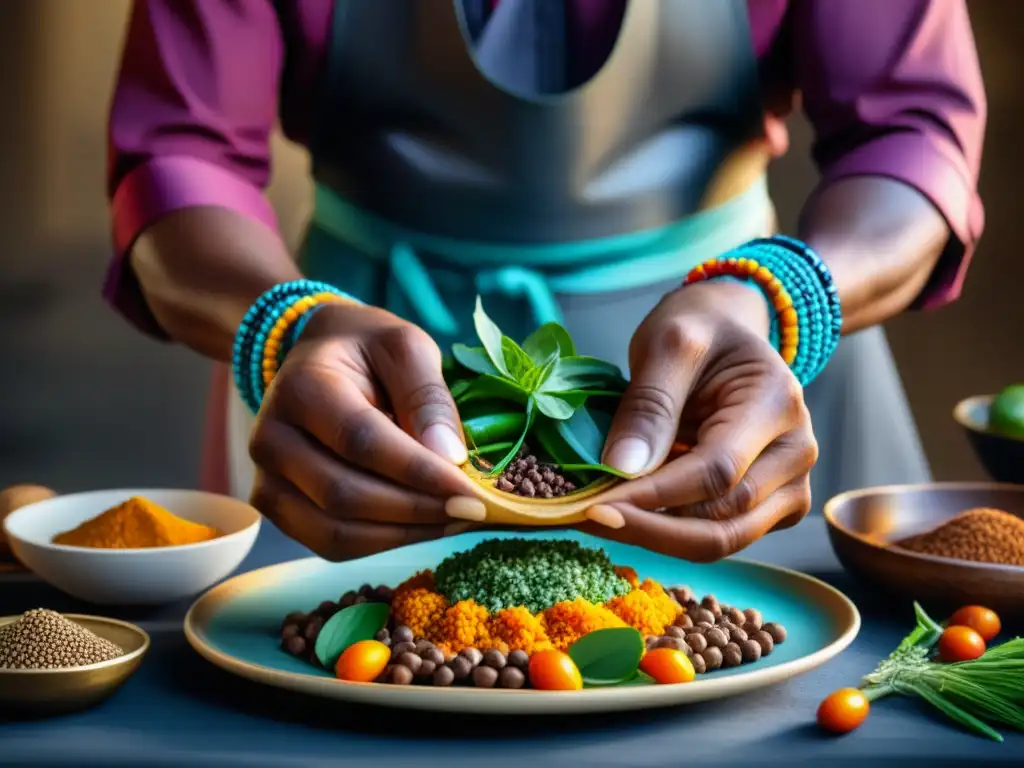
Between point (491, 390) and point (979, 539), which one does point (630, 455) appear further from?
point (979, 539)

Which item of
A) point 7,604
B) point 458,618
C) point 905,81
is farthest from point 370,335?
point 905,81

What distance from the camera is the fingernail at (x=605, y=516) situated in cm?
80

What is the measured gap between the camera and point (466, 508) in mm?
795

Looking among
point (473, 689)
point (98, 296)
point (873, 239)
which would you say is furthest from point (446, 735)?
point (98, 296)

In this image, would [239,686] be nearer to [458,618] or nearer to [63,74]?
[458,618]

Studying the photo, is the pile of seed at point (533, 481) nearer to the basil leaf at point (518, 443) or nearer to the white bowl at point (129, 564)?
the basil leaf at point (518, 443)

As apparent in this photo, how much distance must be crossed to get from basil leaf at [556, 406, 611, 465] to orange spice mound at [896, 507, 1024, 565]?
0.98ft

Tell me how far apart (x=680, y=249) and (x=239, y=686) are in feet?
2.46

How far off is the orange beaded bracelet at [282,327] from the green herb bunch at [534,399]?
13 centimetres

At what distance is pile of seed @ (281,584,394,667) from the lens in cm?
85

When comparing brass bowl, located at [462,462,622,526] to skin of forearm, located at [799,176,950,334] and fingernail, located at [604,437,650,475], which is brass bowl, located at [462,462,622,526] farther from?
skin of forearm, located at [799,176,950,334]

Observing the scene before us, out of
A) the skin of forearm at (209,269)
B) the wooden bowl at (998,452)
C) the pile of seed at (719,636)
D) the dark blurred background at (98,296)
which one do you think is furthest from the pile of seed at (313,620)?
the dark blurred background at (98,296)

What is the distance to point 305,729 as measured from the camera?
2.45ft

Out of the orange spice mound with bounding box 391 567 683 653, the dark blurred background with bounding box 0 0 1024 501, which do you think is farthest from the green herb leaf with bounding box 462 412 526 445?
the dark blurred background with bounding box 0 0 1024 501
